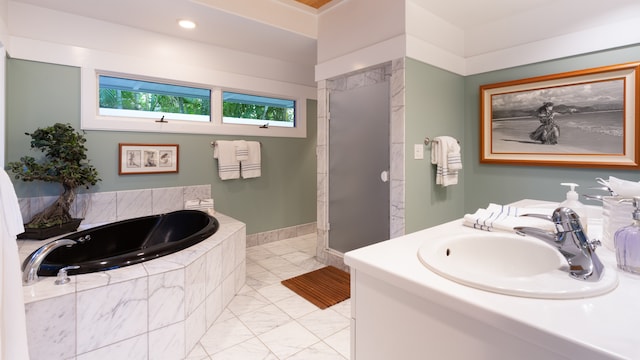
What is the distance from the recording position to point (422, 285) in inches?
29.4

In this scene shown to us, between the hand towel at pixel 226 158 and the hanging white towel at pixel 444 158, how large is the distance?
7.06 ft

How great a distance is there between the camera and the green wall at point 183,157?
250 centimetres

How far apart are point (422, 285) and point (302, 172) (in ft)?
11.8

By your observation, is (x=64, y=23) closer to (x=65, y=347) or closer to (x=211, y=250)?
(x=211, y=250)

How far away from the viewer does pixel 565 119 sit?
255cm

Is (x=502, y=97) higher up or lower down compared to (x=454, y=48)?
lower down

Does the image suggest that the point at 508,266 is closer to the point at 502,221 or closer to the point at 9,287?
the point at 502,221

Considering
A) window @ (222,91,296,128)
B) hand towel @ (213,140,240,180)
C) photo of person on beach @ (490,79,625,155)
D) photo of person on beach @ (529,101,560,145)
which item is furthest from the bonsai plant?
photo of person on beach @ (529,101,560,145)

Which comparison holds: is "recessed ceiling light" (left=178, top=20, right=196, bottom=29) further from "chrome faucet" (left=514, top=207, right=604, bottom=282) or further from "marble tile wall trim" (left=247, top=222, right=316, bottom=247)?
"chrome faucet" (left=514, top=207, right=604, bottom=282)

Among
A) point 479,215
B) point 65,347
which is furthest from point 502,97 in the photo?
point 65,347

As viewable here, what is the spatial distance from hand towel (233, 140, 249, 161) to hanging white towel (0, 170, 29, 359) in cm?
247

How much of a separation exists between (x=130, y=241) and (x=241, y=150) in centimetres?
145

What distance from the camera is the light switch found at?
2584 millimetres

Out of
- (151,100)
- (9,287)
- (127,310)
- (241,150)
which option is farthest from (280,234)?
(9,287)
